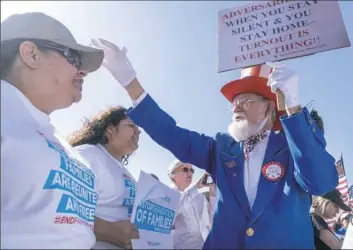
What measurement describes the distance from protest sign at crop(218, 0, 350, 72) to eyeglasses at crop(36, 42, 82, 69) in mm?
971

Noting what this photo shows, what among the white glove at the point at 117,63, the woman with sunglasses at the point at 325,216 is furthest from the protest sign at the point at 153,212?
the woman with sunglasses at the point at 325,216

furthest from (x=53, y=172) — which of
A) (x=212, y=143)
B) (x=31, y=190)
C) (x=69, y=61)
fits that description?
(x=212, y=143)

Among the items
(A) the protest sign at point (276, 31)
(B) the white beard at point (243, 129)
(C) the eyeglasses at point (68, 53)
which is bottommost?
(B) the white beard at point (243, 129)

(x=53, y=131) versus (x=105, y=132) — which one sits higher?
(x=105, y=132)

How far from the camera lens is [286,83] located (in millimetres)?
2473

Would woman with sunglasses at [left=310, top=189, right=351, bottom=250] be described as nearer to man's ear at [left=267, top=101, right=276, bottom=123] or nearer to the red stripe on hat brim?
man's ear at [left=267, top=101, right=276, bottom=123]

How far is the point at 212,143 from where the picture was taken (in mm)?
2881

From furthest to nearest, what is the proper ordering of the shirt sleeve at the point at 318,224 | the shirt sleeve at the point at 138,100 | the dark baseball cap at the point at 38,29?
the shirt sleeve at the point at 318,224 → the shirt sleeve at the point at 138,100 → the dark baseball cap at the point at 38,29

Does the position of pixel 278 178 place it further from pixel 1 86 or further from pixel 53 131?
pixel 1 86

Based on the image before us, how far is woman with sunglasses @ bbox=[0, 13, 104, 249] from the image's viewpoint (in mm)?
1637

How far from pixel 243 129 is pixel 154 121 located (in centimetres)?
67

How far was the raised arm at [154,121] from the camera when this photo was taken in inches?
108

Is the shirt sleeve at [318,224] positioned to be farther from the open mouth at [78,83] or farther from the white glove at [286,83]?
the open mouth at [78,83]

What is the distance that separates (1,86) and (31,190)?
1.63ft
